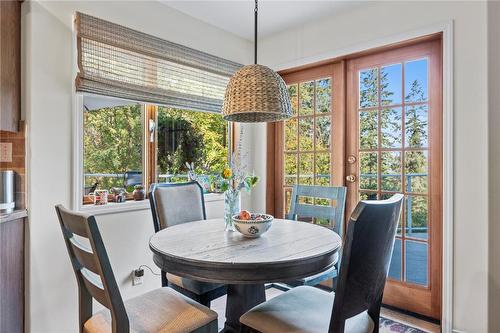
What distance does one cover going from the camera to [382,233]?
1.26 metres

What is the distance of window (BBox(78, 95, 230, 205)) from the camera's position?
7.77ft

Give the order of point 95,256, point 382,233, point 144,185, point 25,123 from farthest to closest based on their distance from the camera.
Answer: point 144,185, point 25,123, point 382,233, point 95,256

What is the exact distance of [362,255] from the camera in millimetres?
1196

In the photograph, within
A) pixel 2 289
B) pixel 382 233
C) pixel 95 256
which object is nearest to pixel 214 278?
pixel 95 256

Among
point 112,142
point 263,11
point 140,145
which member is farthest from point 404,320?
point 263,11

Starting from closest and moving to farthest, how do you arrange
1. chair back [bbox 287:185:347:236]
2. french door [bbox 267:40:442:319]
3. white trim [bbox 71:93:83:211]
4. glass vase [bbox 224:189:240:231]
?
glass vase [bbox 224:189:240:231], white trim [bbox 71:93:83:211], chair back [bbox 287:185:347:236], french door [bbox 267:40:442:319]

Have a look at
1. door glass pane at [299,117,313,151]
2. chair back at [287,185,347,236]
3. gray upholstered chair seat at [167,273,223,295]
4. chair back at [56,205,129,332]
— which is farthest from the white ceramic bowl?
door glass pane at [299,117,313,151]

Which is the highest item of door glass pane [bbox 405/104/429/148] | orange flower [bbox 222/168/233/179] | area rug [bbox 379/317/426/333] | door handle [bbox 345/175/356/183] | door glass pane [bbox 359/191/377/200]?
door glass pane [bbox 405/104/429/148]

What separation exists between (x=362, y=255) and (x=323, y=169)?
1927 mm

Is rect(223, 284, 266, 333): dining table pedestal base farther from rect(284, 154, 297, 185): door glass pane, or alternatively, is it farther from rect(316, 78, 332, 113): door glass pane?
rect(316, 78, 332, 113): door glass pane

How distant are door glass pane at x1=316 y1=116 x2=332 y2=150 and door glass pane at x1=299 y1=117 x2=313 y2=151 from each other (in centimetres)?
8

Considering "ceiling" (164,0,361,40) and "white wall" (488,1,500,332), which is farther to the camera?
"ceiling" (164,0,361,40)

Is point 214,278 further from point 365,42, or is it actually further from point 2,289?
point 365,42

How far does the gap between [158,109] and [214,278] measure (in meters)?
1.90
